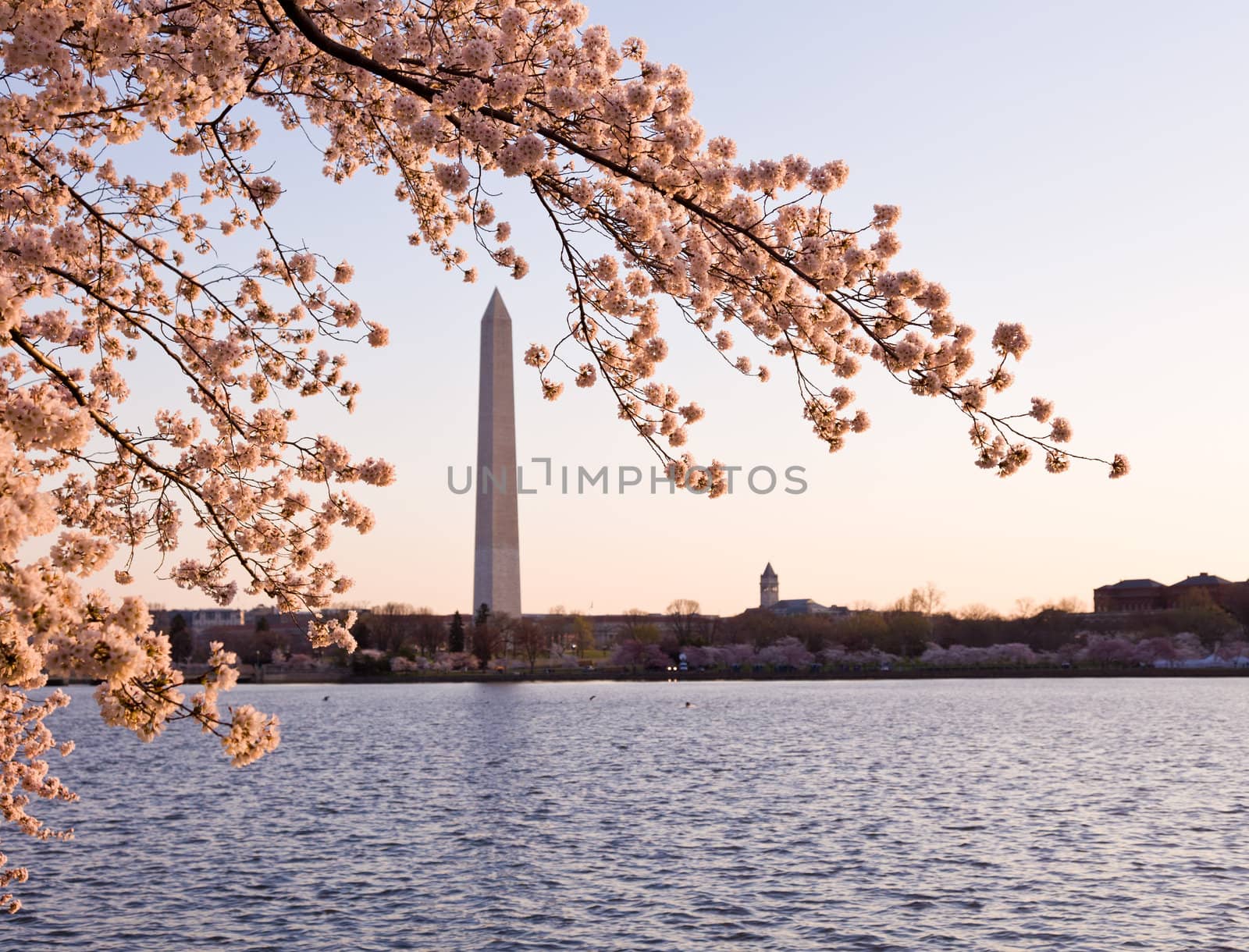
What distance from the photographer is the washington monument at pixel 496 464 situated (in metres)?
81.1

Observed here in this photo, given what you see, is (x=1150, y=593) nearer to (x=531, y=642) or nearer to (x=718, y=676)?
(x=718, y=676)

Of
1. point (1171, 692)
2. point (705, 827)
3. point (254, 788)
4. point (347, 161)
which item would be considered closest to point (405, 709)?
point (254, 788)

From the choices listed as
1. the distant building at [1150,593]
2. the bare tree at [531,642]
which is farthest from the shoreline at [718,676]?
the distant building at [1150,593]

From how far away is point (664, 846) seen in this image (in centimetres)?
2453

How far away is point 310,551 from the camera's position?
763cm

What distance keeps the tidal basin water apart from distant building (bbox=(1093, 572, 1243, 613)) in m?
93.6

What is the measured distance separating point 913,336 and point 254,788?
3481cm

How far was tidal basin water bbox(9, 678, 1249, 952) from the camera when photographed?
17.8m

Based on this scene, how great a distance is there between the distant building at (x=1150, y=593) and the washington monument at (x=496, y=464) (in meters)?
81.6

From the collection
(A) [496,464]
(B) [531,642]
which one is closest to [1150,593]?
(B) [531,642]

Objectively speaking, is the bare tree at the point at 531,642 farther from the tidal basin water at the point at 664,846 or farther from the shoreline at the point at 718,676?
the tidal basin water at the point at 664,846

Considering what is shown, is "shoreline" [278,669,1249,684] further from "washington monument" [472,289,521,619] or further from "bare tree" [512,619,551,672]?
"washington monument" [472,289,521,619]

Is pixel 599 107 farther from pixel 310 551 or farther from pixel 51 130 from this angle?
pixel 310 551

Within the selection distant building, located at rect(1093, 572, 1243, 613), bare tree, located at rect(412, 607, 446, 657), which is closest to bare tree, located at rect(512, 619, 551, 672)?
bare tree, located at rect(412, 607, 446, 657)
